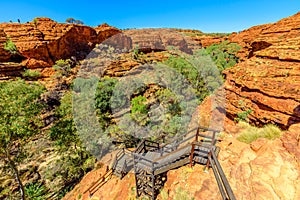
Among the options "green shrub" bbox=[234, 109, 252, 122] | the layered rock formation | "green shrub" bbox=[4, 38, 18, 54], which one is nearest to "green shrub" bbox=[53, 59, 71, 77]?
"green shrub" bbox=[4, 38, 18, 54]

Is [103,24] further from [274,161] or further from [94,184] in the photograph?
[274,161]

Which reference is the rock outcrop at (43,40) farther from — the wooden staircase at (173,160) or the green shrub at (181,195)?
the green shrub at (181,195)

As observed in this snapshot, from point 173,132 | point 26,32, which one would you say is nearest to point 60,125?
point 173,132

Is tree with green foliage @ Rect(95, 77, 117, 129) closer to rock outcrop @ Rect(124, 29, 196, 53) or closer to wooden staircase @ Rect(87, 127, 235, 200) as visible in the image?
wooden staircase @ Rect(87, 127, 235, 200)

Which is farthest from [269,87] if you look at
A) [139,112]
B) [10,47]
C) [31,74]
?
[10,47]

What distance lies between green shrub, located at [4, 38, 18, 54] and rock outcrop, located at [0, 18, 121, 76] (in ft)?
1.42

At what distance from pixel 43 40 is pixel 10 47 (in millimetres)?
4722

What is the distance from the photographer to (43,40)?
26.1 m

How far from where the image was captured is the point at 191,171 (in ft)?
17.1

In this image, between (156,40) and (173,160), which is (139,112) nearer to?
(173,160)

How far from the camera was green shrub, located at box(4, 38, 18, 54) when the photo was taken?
76.6ft

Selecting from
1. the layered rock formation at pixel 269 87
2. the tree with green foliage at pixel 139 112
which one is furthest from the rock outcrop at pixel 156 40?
the layered rock formation at pixel 269 87

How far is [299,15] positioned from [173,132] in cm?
1532

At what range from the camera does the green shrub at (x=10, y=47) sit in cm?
2336
